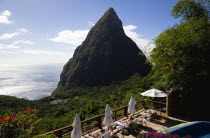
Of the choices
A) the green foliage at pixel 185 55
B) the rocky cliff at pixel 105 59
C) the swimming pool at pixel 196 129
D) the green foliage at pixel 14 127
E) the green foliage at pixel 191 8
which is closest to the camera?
the green foliage at pixel 14 127

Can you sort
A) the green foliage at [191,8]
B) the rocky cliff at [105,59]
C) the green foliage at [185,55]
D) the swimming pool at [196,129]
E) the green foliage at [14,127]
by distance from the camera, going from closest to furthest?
the green foliage at [14,127] → the swimming pool at [196,129] → the green foliage at [185,55] → the green foliage at [191,8] → the rocky cliff at [105,59]

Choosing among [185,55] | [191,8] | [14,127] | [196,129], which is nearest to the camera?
[14,127]

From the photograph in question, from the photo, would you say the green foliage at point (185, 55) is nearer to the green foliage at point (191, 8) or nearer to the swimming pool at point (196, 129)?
the green foliage at point (191, 8)

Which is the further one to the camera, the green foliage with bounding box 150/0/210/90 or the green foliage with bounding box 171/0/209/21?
the green foliage with bounding box 171/0/209/21

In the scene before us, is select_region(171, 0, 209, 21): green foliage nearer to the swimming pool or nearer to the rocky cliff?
the swimming pool

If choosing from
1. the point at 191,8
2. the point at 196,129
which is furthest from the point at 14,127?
the point at 191,8

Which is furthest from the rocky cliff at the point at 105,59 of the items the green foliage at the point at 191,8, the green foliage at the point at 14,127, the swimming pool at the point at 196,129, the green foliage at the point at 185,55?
the green foliage at the point at 14,127

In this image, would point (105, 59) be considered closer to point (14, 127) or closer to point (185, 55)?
point (185, 55)

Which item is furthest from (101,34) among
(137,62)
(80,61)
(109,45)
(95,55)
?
(137,62)

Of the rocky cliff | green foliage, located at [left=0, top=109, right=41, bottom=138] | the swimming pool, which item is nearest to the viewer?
green foliage, located at [left=0, top=109, right=41, bottom=138]

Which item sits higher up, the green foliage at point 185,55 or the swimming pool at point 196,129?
the green foliage at point 185,55

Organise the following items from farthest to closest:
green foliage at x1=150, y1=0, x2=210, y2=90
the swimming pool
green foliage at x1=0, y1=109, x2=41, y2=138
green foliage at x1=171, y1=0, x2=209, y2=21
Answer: green foliage at x1=171, y1=0, x2=209, y2=21 < green foliage at x1=150, y1=0, x2=210, y2=90 < the swimming pool < green foliage at x1=0, y1=109, x2=41, y2=138

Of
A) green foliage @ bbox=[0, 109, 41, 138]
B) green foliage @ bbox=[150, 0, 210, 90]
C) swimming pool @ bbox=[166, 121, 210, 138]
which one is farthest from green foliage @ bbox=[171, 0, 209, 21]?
green foliage @ bbox=[0, 109, 41, 138]

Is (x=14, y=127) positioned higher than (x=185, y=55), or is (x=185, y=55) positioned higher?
(x=185, y=55)
